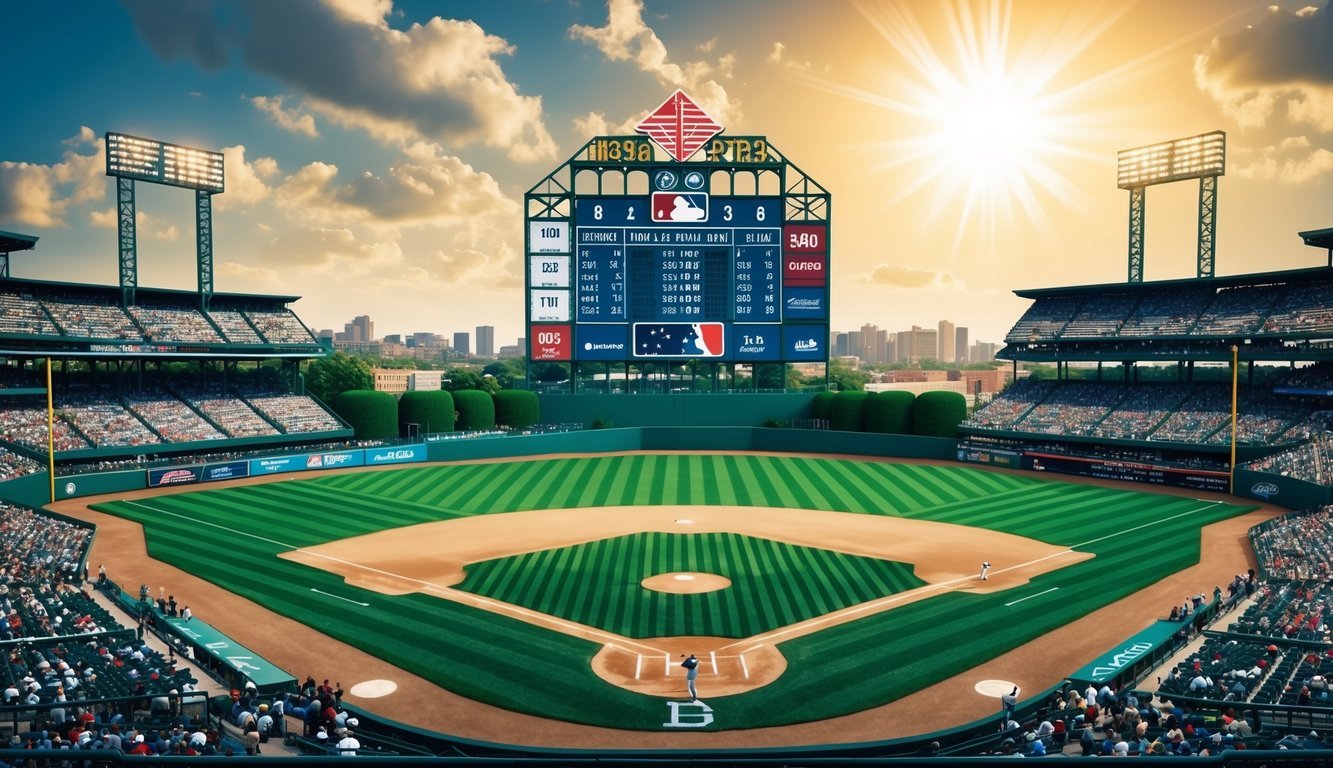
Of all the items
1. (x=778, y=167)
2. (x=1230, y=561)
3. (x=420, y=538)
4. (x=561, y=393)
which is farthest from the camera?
(x=561, y=393)

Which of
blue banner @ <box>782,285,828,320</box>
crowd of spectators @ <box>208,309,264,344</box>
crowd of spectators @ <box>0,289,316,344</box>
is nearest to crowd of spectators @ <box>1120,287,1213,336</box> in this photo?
blue banner @ <box>782,285,828,320</box>

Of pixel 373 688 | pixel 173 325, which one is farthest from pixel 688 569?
pixel 173 325

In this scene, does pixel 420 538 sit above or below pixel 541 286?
below

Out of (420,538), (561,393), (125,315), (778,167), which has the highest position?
(778,167)

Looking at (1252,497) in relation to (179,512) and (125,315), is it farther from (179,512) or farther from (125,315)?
(125,315)

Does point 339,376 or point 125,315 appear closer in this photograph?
point 125,315

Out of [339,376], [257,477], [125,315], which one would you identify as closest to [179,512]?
[257,477]
